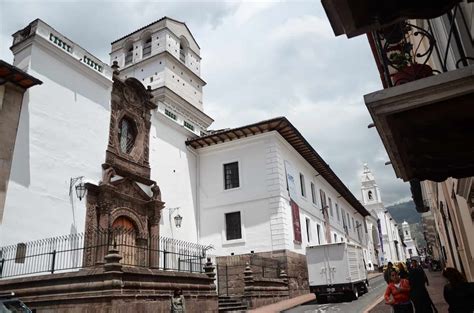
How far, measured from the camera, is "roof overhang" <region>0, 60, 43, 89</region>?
12.9 meters

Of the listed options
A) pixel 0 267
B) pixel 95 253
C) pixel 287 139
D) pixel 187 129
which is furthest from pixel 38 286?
pixel 287 139

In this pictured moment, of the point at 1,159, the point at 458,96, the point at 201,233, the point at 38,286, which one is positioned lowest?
the point at 38,286

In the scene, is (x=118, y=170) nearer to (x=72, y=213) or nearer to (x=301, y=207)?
(x=72, y=213)

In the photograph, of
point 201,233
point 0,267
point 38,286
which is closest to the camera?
point 38,286

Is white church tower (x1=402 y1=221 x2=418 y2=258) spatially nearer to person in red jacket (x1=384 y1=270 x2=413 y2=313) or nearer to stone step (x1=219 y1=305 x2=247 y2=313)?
stone step (x1=219 y1=305 x2=247 y2=313)

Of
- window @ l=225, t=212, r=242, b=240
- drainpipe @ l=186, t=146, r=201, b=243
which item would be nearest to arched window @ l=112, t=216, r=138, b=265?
drainpipe @ l=186, t=146, r=201, b=243

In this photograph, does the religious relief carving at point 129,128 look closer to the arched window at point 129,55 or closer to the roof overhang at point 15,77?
the roof overhang at point 15,77

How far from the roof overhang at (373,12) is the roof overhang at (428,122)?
95 centimetres

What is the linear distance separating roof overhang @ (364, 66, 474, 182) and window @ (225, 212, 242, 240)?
1751 cm

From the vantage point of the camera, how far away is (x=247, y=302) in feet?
52.9

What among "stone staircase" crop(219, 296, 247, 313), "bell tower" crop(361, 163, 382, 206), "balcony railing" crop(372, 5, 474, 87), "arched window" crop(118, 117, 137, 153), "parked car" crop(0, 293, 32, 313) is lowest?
"stone staircase" crop(219, 296, 247, 313)

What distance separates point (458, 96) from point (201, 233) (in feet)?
67.5

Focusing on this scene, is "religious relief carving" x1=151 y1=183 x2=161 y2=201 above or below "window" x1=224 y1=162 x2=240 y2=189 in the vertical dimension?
below

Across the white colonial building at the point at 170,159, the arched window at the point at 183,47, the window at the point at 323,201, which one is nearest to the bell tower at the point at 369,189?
the white colonial building at the point at 170,159
